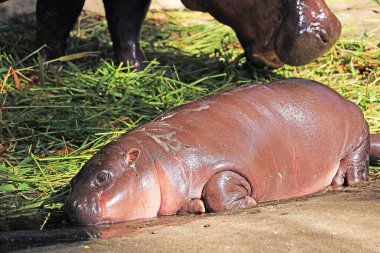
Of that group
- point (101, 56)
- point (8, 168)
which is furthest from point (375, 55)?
point (8, 168)

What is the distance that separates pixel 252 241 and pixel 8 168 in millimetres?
1668

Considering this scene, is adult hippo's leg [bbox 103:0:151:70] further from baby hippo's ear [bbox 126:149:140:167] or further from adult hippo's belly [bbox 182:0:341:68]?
baby hippo's ear [bbox 126:149:140:167]

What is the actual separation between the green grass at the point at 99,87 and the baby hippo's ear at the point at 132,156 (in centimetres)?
44

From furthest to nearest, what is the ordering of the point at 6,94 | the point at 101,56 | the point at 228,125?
the point at 101,56 → the point at 6,94 → the point at 228,125

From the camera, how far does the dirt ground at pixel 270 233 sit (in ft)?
10.0

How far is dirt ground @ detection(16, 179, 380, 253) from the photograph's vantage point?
10.0ft

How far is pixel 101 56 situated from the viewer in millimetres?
6785

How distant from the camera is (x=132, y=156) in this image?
12.5ft

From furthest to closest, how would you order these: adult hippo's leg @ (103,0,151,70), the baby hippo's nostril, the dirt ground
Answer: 1. adult hippo's leg @ (103,0,151,70)
2. the baby hippo's nostril
3. the dirt ground

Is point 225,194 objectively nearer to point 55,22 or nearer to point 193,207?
point 193,207

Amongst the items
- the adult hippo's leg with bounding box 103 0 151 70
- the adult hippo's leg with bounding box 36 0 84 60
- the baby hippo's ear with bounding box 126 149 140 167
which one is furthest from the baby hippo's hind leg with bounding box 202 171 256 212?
the adult hippo's leg with bounding box 36 0 84 60

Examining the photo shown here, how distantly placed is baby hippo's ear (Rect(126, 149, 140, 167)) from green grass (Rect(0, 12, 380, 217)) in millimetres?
435

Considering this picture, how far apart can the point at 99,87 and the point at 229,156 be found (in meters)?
1.88

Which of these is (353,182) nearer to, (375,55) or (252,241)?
(252,241)
